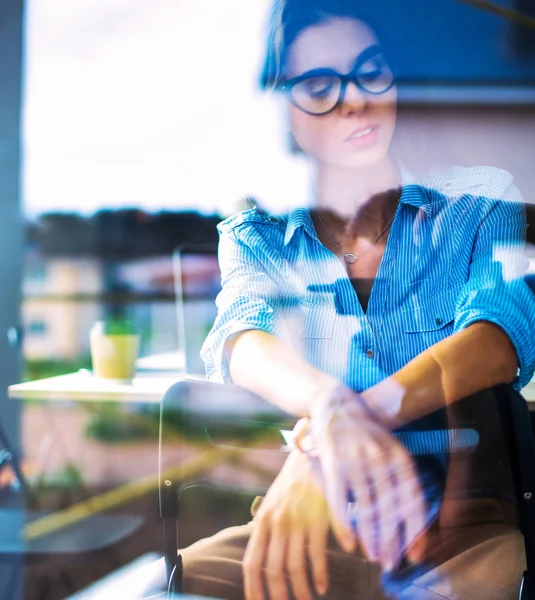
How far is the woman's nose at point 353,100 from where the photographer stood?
882 mm

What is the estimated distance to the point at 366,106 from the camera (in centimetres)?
90

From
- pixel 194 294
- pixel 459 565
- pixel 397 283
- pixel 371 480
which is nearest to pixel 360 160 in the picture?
pixel 397 283

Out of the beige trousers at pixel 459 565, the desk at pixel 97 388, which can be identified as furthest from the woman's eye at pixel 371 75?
the beige trousers at pixel 459 565

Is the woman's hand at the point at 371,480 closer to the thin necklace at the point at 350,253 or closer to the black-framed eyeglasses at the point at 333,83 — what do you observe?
the thin necklace at the point at 350,253

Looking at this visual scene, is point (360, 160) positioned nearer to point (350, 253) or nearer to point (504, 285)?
point (350, 253)

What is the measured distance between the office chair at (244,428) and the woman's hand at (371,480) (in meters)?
0.03

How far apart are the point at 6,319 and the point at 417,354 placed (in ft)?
2.15

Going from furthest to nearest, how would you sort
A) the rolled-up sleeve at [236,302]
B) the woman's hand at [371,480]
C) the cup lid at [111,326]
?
the cup lid at [111,326], the rolled-up sleeve at [236,302], the woman's hand at [371,480]

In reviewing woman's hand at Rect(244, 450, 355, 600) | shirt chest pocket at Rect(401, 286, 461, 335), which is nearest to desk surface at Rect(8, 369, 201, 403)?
woman's hand at Rect(244, 450, 355, 600)

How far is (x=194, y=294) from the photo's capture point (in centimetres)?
97

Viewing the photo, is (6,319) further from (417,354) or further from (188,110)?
(417,354)

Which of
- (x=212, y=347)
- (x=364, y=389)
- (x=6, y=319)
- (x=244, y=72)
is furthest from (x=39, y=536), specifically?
Result: (x=244, y=72)

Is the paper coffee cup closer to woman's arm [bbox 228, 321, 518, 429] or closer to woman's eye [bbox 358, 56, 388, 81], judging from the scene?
woman's arm [bbox 228, 321, 518, 429]

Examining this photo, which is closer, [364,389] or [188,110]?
[364,389]
